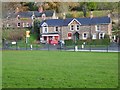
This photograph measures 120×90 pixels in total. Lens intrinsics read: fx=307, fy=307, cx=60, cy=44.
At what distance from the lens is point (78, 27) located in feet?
100

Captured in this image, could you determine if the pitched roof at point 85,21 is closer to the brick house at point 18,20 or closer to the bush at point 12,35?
the brick house at point 18,20

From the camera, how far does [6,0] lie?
1798cm

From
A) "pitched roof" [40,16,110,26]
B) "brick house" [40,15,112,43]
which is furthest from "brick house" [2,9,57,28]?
"pitched roof" [40,16,110,26]

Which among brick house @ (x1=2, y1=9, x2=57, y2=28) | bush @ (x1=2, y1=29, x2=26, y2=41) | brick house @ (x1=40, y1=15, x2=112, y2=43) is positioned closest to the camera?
bush @ (x1=2, y1=29, x2=26, y2=41)

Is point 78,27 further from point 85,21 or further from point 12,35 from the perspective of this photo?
point 12,35

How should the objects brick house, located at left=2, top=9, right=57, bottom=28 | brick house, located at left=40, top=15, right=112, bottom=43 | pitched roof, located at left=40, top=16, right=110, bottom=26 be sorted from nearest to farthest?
brick house, located at left=2, top=9, right=57, bottom=28, brick house, located at left=40, top=15, right=112, bottom=43, pitched roof, located at left=40, top=16, right=110, bottom=26

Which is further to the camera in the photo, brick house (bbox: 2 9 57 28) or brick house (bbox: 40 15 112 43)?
brick house (bbox: 40 15 112 43)

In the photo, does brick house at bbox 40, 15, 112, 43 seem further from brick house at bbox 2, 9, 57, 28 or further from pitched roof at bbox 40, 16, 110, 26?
brick house at bbox 2, 9, 57, 28

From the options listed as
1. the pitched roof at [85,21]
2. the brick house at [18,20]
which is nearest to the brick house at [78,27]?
the pitched roof at [85,21]

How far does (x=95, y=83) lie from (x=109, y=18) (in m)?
23.2

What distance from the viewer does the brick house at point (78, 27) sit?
1109 inches

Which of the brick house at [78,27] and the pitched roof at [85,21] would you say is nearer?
the brick house at [78,27]

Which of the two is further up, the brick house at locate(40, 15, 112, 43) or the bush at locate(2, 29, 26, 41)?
the brick house at locate(40, 15, 112, 43)

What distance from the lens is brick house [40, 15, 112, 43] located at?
28156 mm
